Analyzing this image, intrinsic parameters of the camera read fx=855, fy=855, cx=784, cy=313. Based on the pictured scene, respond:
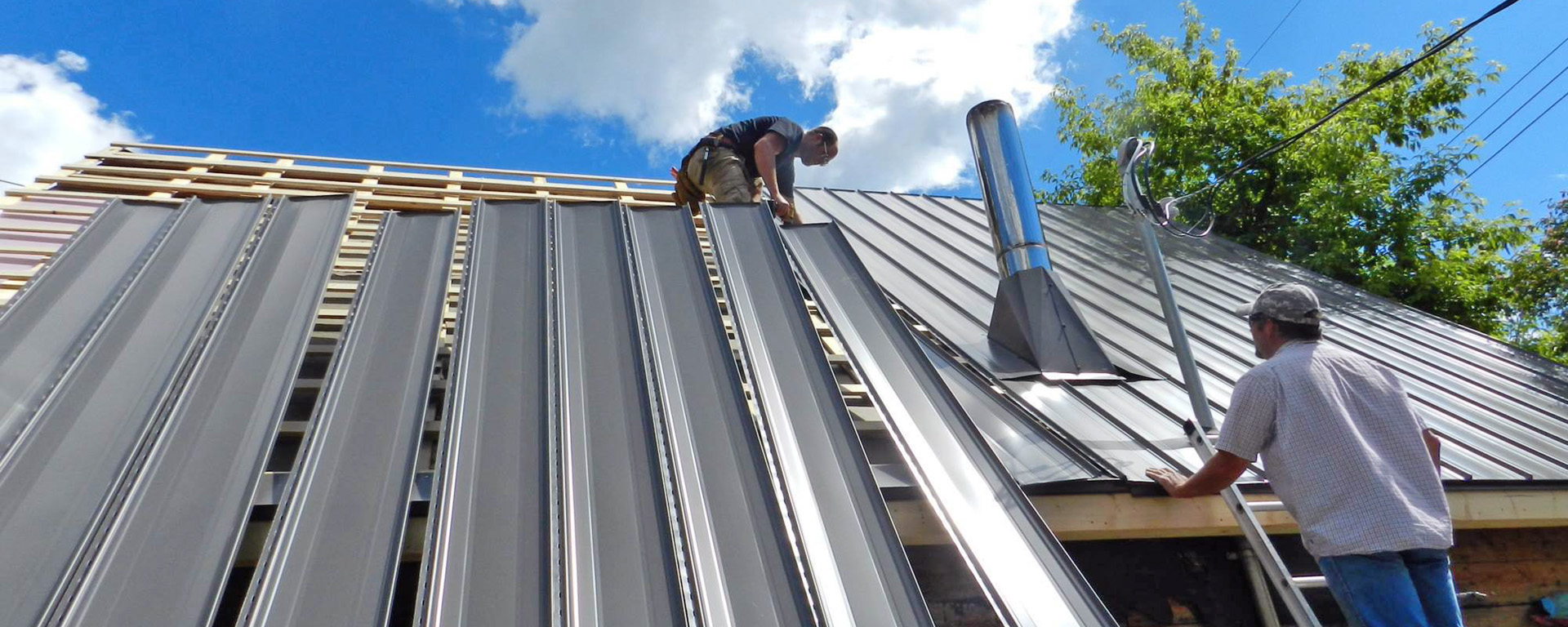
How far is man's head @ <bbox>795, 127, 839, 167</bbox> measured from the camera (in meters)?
6.51

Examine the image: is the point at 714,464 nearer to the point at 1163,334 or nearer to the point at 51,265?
the point at 51,265

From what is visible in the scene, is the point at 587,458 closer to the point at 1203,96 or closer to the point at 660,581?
the point at 660,581

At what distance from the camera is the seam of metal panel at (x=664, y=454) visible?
6.44ft

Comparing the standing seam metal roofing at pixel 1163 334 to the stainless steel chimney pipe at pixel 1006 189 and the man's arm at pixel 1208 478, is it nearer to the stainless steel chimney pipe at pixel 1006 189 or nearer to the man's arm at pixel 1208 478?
the man's arm at pixel 1208 478

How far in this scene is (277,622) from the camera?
5.85ft

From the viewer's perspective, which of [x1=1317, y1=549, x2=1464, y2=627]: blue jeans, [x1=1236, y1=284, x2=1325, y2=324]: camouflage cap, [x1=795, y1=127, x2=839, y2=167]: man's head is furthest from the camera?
[x1=795, y1=127, x2=839, y2=167]: man's head

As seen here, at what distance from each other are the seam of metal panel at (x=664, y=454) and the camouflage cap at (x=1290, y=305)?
1.99 metres

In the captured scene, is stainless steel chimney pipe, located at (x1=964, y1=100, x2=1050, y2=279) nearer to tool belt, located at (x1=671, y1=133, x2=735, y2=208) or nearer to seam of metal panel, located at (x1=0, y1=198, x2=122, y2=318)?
tool belt, located at (x1=671, y1=133, x2=735, y2=208)

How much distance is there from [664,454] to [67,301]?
2.20 m

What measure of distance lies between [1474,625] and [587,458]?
3.93m

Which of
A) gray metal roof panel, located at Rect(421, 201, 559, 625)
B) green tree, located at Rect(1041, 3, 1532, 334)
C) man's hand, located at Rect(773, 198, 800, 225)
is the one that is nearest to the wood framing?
gray metal roof panel, located at Rect(421, 201, 559, 625)

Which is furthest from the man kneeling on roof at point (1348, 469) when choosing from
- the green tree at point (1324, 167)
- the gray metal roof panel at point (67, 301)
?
the green tree at point (1324, 167)

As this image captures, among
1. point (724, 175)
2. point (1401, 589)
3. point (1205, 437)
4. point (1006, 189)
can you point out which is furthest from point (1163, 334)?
point (724, 175)

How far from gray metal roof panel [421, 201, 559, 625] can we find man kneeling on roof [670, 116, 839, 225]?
8.82 ft
